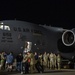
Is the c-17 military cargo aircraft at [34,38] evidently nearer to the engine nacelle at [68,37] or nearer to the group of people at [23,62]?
the engine nacelle at [68,37]

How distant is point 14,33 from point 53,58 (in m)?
4.11

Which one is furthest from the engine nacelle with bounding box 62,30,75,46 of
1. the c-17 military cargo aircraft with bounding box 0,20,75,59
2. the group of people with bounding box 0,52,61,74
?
the group of people with bounding box 0,52,61,74

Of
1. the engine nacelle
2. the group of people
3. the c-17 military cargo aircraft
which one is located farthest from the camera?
the engine nacelle

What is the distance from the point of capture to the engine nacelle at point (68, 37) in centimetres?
2842

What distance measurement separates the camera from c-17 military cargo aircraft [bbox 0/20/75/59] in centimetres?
2448

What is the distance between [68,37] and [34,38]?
4.33 metres

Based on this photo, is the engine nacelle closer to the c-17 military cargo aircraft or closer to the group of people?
the c-17 military cargo aircraft

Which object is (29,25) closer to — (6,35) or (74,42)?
(6,35)

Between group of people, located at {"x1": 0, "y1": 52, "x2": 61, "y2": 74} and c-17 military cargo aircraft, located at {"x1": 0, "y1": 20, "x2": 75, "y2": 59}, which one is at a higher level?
c-17 military cargo aircraft, located at {"x1": 0, "y1": 20, "x2": 75, "y2": 59}

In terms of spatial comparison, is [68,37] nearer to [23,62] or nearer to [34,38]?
[34,38]

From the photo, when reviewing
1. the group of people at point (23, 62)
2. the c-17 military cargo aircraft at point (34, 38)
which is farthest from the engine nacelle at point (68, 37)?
the group of people at point (23, 62)

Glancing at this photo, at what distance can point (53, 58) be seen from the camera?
2534 centimetres

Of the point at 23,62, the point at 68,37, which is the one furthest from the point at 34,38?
the point at 23,62

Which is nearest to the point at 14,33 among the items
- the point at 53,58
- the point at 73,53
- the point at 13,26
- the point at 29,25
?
the point at 13,26
